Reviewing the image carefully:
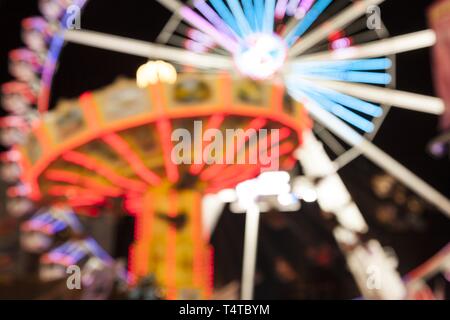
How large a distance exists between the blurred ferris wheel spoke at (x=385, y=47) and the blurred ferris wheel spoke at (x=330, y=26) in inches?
7.6

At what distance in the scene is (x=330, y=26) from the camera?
764 centimetres

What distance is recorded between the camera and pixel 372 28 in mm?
7414

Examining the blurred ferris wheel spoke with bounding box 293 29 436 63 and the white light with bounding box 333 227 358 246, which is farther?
the white light with bounding box 333 227 358 246

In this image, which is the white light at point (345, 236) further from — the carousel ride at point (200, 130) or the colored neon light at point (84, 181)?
the colored neon light at point (84, 181)

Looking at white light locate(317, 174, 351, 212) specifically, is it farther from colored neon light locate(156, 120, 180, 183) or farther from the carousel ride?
colored neon light locate(156, 120, 180, 183)

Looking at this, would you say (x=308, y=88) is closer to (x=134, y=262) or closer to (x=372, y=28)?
(x=372, y=28)

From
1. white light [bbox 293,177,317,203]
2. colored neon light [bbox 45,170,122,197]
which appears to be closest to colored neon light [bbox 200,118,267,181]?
white light [bbox 293,177,317,203]

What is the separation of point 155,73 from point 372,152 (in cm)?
316

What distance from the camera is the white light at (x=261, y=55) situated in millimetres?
7301

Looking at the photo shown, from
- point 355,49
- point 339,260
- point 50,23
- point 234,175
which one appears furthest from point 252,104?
point 50,23

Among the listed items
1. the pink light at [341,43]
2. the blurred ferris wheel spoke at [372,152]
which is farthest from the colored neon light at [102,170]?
the pink light at [341,43]

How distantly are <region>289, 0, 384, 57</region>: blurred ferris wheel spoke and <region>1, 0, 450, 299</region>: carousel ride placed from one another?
0.05 feet

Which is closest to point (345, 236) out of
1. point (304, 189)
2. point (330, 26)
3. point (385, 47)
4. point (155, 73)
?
point (304, 189)

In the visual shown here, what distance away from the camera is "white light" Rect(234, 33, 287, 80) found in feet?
24.0
